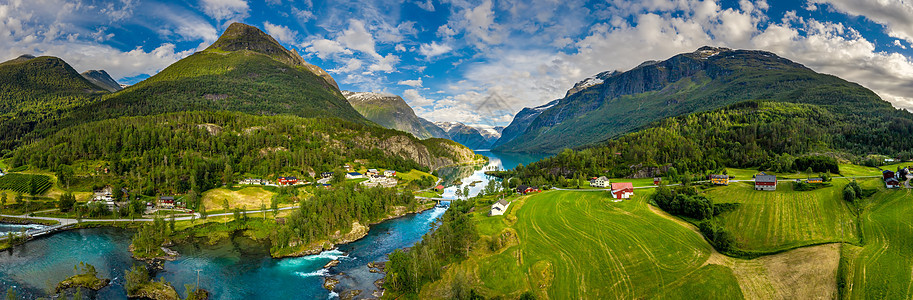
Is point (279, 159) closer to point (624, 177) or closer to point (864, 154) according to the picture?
point (624, 177)

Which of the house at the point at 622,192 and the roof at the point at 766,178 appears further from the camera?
the house at the point at 622,192

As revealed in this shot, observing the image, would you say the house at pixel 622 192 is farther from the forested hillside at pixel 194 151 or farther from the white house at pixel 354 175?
the forested hillside at pixel 194 151

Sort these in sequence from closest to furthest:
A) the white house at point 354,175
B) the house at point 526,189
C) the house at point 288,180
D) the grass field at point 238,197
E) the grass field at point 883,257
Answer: the grass field at point 883,257
the grass field at point 238,197
the house at point 526,189
the house at point 288,180
the white house at point 354,175

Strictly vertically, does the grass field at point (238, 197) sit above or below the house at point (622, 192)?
below

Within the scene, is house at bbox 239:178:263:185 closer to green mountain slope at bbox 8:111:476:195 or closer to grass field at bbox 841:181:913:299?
green mountain slope at bbox 8:111:476:195

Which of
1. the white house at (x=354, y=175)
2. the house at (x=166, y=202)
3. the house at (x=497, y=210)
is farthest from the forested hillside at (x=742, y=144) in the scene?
the house at (x=166, y=202)

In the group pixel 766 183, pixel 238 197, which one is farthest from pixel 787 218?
pixel 238 197

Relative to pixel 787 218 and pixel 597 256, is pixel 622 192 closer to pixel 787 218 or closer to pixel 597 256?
pixel 787 218

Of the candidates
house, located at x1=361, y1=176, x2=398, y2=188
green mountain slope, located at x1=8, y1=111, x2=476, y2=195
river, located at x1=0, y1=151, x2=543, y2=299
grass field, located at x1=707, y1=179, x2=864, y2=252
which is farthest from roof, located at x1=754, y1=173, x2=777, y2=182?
green mountain slope, located at x1=8, y1=111, x2=476, y2=195
